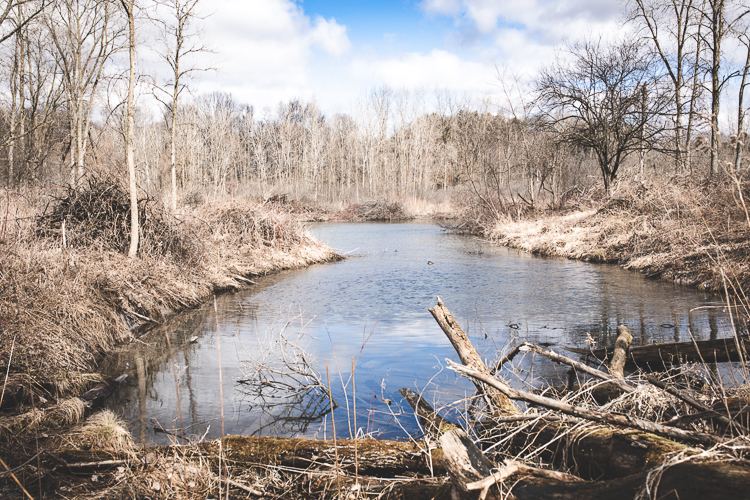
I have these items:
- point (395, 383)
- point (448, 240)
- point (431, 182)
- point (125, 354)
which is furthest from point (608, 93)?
point (431, 182)

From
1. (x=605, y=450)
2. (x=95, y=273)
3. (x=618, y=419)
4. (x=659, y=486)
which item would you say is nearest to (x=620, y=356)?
(x=605, y=450)

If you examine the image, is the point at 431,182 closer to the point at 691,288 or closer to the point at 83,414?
the point at 691,288

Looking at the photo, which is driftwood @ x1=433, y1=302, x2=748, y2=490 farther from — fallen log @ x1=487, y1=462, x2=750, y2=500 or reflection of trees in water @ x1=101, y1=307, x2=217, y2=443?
reflection of trees in water @ x1=101, y1=307, x2=217, y2=443

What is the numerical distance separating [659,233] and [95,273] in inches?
564

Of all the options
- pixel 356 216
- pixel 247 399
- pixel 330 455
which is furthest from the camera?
pixel 356 216

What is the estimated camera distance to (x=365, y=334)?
8398 mm

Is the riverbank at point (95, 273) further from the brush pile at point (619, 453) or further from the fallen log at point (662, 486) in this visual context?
the fallen log at point (662, 486)

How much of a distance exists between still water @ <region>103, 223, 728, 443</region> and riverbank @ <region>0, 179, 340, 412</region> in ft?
1.78

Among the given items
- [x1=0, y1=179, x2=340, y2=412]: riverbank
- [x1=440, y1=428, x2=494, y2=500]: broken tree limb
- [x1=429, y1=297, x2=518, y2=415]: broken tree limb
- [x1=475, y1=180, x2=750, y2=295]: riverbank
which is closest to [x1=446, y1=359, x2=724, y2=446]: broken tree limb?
[x1=440, y1=428, x2=494, y2=500]: broken tree limb

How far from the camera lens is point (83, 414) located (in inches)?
193

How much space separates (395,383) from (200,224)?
9.79 metres

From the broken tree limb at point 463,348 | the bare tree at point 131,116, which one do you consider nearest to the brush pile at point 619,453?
the broken tree limb at point 463,348

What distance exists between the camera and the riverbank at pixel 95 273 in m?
5.42

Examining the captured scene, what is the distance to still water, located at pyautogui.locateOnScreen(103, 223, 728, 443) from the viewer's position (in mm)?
5082
